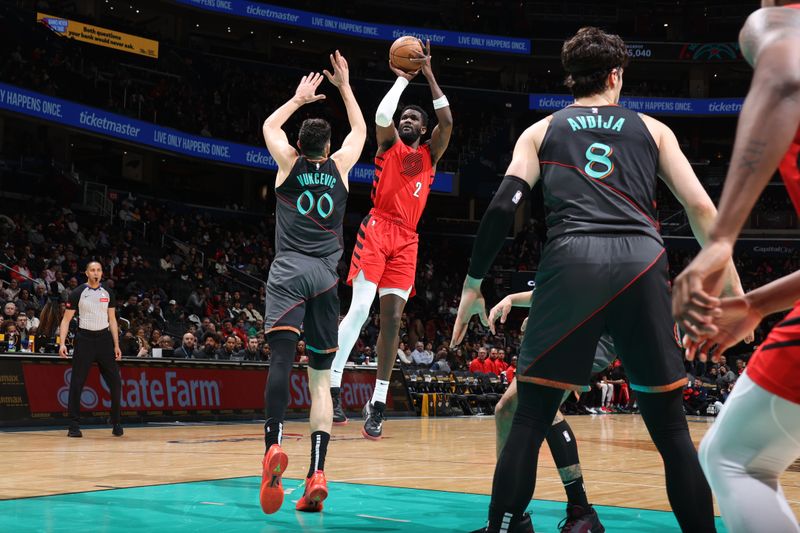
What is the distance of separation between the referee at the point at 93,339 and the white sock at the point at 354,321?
492 centimetres

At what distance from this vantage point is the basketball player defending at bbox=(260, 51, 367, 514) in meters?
5.14

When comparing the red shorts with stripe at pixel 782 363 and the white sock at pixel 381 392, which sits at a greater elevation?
the red shorts with stripe at pixel 782 363

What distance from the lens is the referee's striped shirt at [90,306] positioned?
35.7ft

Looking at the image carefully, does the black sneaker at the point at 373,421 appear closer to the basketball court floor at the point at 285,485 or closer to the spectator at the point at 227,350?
the basketball court floor at the point at 285,485

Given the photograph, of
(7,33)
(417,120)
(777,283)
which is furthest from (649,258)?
(7,33)

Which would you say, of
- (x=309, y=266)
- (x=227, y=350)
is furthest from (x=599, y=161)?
(x=227, y=350)

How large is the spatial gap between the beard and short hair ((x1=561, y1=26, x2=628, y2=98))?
3475 mm

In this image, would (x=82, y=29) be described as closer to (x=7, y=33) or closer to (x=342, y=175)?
(x=7, y=33)

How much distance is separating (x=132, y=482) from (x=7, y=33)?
24621mm

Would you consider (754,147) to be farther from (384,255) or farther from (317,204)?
(384,255)

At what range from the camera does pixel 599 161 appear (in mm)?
3441

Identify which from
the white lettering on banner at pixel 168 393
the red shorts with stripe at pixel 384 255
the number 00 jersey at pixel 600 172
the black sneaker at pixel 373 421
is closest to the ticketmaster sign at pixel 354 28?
the white lettering on banner at pixel 168 393

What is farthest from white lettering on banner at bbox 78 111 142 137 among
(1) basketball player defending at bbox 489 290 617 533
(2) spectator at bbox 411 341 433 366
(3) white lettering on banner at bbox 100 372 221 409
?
(1) basketball player defending at bbox 489 290 617 533

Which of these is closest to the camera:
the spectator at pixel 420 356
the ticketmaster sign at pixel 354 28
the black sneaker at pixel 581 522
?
the black sneaker at pixel 581 522
